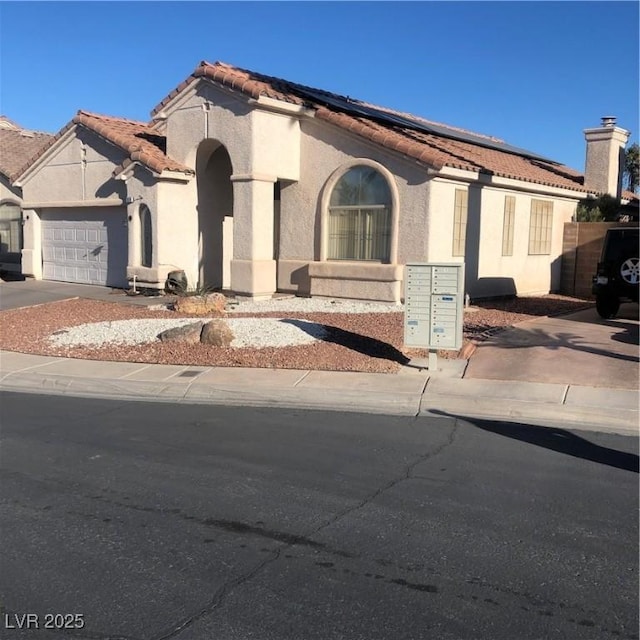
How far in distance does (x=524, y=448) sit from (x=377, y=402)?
7.36ft

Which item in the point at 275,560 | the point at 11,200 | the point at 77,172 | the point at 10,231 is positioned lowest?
the point at 275,560

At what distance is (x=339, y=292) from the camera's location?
53.9 feet

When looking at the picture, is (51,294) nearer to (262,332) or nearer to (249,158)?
(249,158)

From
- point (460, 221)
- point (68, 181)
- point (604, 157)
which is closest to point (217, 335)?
point (460, 221)

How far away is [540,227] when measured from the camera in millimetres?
19484

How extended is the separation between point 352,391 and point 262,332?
400cm

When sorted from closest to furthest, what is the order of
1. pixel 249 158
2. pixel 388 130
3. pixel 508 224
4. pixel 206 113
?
pixel 249 158 < pixel 388 130 < pixel 206 113 < pixel 508 224

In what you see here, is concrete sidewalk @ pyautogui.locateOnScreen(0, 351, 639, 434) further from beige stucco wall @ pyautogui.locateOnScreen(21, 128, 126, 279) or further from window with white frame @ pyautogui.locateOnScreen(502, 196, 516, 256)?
beige stucco wall @ pyautogui.locateOnScreen(21, 128, 126, 279)

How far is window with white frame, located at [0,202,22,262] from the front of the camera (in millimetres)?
25953

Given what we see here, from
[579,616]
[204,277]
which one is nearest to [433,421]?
[579,616]

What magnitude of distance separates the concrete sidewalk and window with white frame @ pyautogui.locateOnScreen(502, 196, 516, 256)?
28.8 ft

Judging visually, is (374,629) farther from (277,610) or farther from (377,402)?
(377,402)

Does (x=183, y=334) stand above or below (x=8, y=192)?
below

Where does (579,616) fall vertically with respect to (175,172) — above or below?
below
